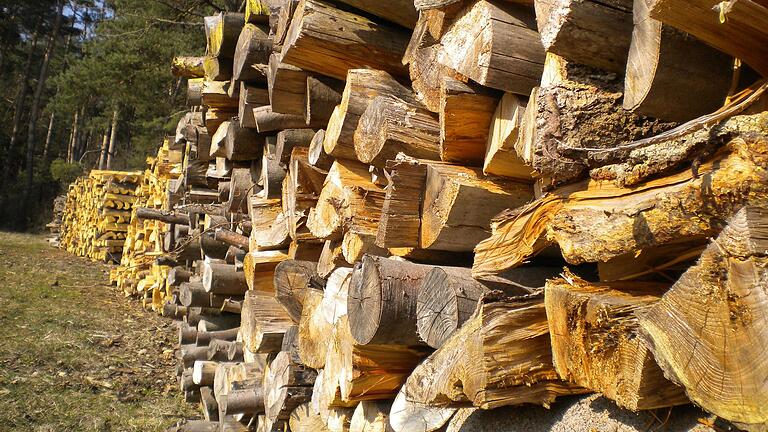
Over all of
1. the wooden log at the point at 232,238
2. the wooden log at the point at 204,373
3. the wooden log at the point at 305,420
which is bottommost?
the wooden log at the point at 204,373

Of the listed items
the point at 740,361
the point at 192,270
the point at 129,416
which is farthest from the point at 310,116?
the point at 192,270

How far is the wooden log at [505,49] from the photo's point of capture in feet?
5.46

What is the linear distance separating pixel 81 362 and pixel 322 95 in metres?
4.01

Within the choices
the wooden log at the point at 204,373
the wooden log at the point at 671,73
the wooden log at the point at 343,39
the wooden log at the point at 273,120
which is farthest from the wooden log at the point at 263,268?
the wooden log at the point at 671,73

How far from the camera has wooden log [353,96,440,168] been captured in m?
2.14

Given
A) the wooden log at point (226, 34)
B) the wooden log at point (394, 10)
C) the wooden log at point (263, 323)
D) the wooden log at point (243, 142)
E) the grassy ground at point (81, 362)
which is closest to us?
the wooden log at point (394, 10)

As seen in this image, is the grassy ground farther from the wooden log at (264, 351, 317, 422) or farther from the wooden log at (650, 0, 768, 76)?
the wooden log at (650, 0, 768, 76)

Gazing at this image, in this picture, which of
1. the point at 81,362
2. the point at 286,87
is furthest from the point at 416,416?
the point at 81,362

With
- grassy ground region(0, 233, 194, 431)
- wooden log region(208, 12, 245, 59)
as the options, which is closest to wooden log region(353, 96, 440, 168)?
wooden log region(208, 12, 245, 59)

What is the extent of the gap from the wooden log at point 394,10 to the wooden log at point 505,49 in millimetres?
863

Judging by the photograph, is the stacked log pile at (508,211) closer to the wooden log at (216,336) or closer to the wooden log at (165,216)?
the wooden log at (216,336)

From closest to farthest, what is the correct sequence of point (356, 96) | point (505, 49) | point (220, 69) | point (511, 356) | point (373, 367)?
point (511, 356)
point (505, 49)
point (373, 367)
point (356, 96)
point (220, 69)

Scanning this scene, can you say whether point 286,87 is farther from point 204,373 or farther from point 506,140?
point 204,373

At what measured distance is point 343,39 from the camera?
2.62 metres
